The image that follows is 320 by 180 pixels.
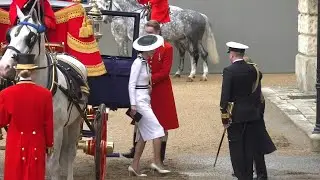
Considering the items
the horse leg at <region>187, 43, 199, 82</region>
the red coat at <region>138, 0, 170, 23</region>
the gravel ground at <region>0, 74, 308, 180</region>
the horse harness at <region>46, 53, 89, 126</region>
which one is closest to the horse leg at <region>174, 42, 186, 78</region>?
the horse leg at <region>187, 43, 199, 82</region>

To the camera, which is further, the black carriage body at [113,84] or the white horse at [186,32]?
the white horse at [186,32]

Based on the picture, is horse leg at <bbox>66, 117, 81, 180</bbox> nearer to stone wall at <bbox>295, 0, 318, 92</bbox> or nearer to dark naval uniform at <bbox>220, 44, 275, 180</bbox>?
dark naval uniform at <bbox>220, 44, 275, 180</bbox>

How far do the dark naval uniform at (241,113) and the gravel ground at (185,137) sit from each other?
3.90 ft

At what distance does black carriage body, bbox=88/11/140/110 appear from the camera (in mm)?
9297

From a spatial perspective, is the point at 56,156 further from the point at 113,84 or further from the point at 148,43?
the point at 148,43

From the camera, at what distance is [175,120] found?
10.1 meters

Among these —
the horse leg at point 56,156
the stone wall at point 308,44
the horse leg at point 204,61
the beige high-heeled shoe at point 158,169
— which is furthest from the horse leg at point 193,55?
the horse leg at point 56,156

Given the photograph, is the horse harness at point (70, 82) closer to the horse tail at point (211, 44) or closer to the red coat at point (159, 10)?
the red coat at point (159, 10)

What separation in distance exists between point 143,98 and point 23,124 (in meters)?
2.63

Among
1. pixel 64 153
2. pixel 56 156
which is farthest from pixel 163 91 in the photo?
pixel 56 156

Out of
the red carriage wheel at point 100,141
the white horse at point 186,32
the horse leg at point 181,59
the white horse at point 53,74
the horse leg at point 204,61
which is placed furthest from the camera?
the horse leg at point 181,59

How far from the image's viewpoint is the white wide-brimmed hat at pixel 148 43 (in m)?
9.30

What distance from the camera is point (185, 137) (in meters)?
12.7

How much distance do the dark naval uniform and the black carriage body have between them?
1284 mm
